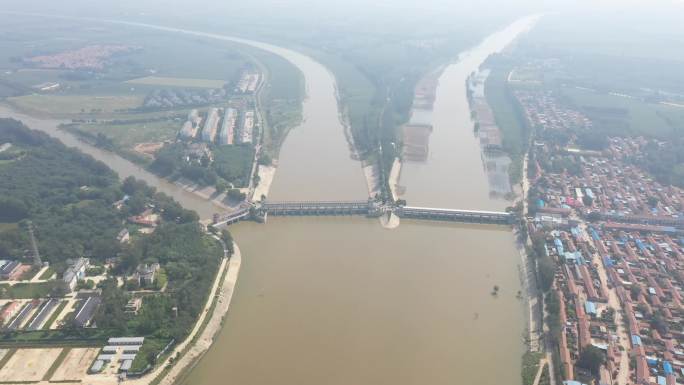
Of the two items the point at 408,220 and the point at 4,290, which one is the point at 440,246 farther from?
the point at 4,290

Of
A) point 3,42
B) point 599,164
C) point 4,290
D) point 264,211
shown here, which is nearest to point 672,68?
point 599,164

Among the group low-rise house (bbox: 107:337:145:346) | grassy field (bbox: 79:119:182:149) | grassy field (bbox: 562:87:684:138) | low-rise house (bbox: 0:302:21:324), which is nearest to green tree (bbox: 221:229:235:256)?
low-rise house (bbox: 107:337:145:346)

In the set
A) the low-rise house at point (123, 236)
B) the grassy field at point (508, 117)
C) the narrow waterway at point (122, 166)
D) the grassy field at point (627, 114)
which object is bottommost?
the narrow waterway at point (122, 166)

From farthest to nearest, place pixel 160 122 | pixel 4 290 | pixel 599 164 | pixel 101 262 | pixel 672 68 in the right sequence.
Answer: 1. pixel 672 68
2. pixel 160 122
3. pixel 599 164
4. pixel 101 262
5. pixel 4 290

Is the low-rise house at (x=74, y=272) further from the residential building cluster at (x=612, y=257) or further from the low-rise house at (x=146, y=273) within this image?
the residential building cluster at (x=612, y=257)

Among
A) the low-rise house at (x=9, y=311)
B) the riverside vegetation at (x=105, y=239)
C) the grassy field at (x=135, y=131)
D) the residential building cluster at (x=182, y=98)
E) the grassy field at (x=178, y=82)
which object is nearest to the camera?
the riverside vegetation at (x=105, y=239)

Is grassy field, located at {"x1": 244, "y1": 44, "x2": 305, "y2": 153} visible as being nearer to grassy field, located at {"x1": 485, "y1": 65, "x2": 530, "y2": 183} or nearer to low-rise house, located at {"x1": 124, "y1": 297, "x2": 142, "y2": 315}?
grassy field, located at {"x1": 485, "y1": 65, "x2": 530, "y2": 183}

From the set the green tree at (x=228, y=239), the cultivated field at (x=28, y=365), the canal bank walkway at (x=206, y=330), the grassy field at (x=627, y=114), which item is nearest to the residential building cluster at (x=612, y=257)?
the grassy field at (x=627, y=114)
